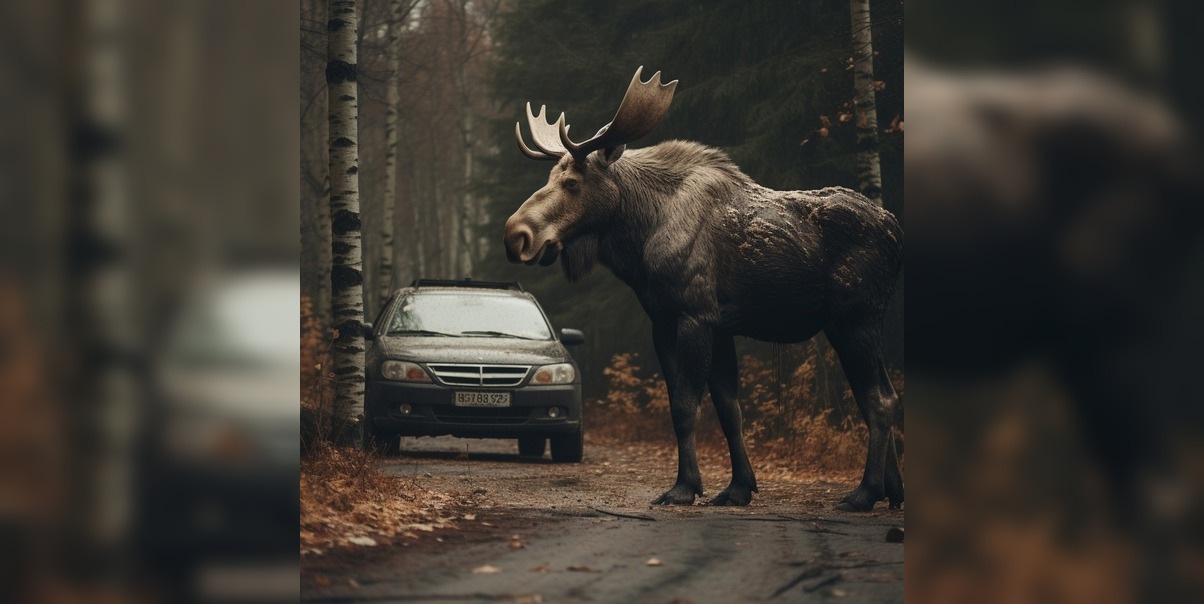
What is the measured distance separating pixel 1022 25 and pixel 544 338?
36.7 feet

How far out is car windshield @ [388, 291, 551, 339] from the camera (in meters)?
14.1

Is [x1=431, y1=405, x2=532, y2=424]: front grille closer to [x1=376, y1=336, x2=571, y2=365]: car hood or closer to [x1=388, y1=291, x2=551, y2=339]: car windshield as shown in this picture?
[x1=376, y1=336, x2=571, y2=365]: car hood

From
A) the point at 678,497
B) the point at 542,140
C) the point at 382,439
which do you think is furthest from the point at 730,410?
the point at 382,439

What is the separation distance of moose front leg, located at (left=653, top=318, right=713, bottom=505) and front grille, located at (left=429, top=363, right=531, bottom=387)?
2990 millimetres


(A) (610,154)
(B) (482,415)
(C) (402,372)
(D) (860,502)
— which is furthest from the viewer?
(B) (482,415)

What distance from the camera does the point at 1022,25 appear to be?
320cm

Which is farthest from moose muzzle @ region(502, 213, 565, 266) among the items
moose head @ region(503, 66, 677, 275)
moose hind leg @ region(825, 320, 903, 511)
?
moose hind leg @ region(825, 320, 903, 511)

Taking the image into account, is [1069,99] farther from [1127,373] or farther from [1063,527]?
[1063,527]

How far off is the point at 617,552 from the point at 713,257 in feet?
10.8

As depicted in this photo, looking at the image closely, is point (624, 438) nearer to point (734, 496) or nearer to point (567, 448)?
point (567, 448)

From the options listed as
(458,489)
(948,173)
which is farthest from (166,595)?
(458,489)

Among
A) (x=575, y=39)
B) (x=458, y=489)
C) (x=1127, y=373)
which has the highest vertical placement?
(x=575, y=39)

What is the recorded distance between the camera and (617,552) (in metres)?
7.64

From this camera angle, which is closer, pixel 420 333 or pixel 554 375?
pixel 554 375
